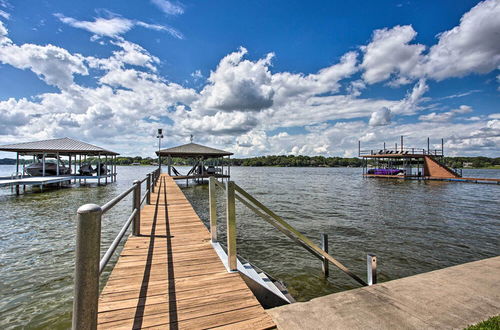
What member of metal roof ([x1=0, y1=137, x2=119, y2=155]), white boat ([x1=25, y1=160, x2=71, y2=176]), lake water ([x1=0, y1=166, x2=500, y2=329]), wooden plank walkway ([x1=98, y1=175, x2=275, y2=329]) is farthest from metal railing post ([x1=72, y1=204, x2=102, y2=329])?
white boat ([x1=25, y1=160, x2=71, y2=176])

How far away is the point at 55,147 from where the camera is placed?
22.8 meters

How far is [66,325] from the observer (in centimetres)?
344

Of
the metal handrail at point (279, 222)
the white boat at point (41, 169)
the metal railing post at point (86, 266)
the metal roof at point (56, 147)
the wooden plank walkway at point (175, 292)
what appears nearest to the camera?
the metal railing post at point (86, 266)

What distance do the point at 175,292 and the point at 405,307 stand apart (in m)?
2.48

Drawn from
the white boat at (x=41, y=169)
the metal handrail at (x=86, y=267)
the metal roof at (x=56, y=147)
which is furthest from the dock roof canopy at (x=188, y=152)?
the metal handrail at (x=86, y=267)

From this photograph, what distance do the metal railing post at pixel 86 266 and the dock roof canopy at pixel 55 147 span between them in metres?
26.4

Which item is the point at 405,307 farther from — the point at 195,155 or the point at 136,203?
the point at 195,155

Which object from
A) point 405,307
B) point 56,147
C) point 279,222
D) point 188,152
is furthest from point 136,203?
point 56,147

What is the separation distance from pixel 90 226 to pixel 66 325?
3.10m

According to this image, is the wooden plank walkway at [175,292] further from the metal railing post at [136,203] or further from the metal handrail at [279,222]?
the metal handrail at [279,222]

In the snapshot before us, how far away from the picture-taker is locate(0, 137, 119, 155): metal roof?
70.6 feet

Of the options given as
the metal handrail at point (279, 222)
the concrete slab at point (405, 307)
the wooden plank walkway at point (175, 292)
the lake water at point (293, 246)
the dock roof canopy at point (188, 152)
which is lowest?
the lake water at point (293, 246)

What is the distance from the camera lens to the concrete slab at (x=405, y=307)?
2271mm

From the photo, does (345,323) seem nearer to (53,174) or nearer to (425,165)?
(53,174)
